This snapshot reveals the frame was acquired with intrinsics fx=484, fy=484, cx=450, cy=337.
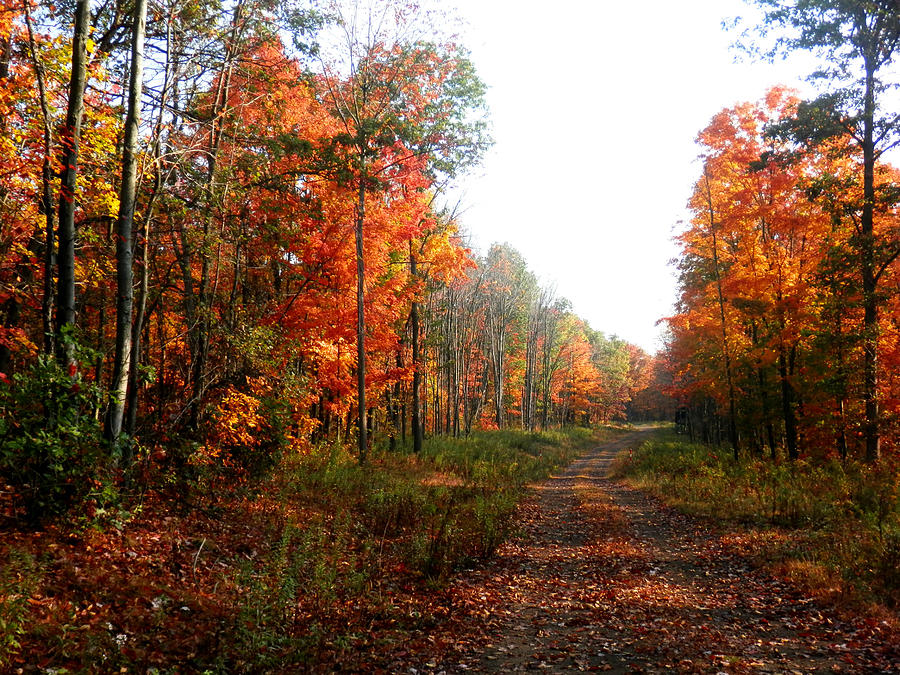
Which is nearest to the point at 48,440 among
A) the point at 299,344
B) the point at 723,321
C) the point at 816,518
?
the point at 299,344

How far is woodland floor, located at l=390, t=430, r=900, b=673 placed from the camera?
16.9 feet

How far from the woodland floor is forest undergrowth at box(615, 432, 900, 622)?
1.53 ft

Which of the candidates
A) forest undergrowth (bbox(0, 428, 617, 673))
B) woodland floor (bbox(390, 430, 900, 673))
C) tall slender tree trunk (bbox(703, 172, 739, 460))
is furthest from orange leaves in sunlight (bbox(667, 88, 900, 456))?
forest undergrowth (bbox(0, 428, 617, 673))

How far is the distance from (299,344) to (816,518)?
11782mm

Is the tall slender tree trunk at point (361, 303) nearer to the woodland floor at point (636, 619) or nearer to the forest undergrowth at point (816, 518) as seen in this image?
the woodland floor at point (636, 619)

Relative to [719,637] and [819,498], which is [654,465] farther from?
[719,637]

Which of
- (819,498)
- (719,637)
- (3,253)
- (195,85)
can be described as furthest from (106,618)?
(819,498)

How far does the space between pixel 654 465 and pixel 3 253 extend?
2176 centimetres

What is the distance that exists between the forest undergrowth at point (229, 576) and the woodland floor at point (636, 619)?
2.03 ft

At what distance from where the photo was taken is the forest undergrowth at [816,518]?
22.4ft

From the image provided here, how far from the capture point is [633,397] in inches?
3428

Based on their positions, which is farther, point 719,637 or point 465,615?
point 465,615

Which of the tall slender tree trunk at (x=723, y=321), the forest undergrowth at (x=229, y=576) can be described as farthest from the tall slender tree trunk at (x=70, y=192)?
the tall slender tree trunk at (x=723, y=321)

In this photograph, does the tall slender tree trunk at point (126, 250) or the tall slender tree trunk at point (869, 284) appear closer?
the tall slender tree trunk at point (126, 250)
